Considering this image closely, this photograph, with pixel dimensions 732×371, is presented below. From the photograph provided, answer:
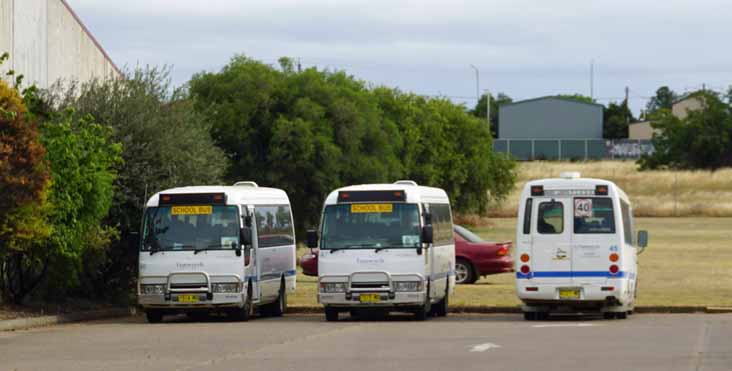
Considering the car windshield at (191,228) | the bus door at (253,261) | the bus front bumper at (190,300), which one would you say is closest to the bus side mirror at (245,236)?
the car windshield at (191,228)

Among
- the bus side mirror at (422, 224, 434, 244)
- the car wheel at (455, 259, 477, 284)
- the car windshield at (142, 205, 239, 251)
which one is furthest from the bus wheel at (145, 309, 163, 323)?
the car wheel at (455, 259, 477, 284)

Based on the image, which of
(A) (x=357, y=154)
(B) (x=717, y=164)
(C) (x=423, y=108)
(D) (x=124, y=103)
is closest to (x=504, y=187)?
(C) (x=423, y=108)

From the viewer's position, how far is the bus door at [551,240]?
24422 millimetres

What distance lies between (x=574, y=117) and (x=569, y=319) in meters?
121

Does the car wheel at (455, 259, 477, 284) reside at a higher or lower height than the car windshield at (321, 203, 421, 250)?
lower

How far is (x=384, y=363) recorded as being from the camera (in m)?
16.4

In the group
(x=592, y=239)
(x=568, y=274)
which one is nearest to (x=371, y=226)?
(x=568, y=274)

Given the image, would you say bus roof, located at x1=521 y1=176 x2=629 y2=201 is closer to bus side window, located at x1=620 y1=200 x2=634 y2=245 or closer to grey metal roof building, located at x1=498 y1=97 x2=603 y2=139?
bus side window, located at x1=620 y1=200 x2=634 y2=245

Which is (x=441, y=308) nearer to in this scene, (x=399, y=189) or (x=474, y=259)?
(x=399, y=189)

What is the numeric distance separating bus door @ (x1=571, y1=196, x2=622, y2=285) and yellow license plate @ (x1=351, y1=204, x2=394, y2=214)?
3277mm

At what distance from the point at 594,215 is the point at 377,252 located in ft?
12.7

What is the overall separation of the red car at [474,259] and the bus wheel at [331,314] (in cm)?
933

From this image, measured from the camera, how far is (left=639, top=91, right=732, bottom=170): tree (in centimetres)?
11081

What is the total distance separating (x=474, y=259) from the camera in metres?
34.6
